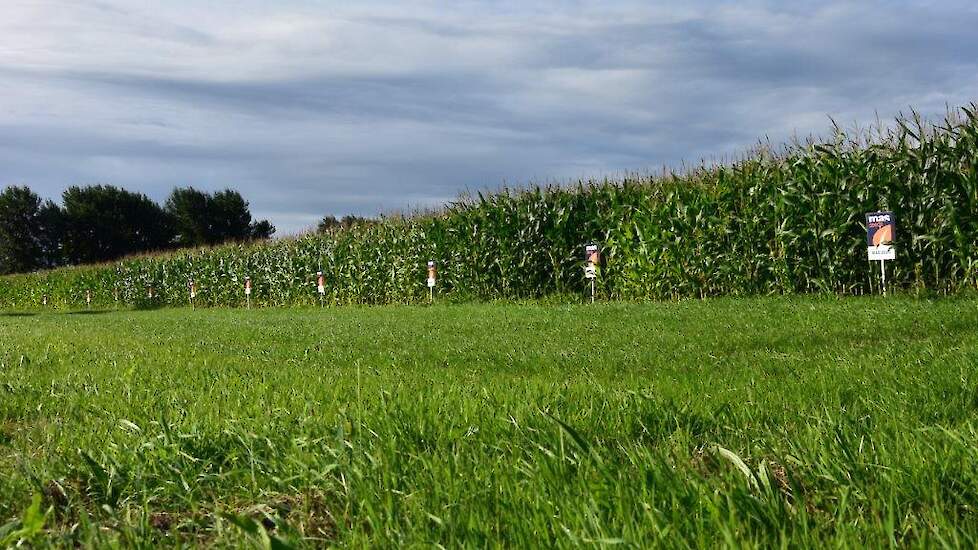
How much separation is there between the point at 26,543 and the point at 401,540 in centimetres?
107

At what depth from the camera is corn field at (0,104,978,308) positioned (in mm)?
12570

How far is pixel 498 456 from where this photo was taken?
2508 millimetres

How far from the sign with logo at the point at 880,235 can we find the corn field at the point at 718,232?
535 mm

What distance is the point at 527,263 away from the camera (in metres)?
18.5

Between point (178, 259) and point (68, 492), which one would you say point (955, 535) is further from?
point (178, 259)

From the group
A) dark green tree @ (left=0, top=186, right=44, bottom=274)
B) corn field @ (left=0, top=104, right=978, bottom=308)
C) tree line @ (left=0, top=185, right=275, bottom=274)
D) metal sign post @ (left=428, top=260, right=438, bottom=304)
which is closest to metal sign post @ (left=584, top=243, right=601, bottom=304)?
corn field @ (left=0, top=104, right=978, bottom=308)

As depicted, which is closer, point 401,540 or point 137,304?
point 401,540

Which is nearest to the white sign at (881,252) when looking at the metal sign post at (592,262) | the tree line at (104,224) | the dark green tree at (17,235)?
the metal sign post at (592,262)

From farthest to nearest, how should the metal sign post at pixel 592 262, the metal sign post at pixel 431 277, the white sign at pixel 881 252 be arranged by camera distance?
the metal sign post at pixel 431 277 < the metal sign post at pixel 592 262 < the white sign at pixel 881 252

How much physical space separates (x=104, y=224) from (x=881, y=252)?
230 feet

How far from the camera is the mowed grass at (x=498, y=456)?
1887mm

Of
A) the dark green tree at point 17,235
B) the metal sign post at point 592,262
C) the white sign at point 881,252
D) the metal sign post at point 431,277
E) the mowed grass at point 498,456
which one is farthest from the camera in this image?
the dark green tree at point 17,235

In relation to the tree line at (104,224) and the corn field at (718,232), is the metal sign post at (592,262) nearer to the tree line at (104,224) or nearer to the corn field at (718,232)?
the corn field at (718,232)

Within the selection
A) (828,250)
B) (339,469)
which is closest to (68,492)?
(339,469)
